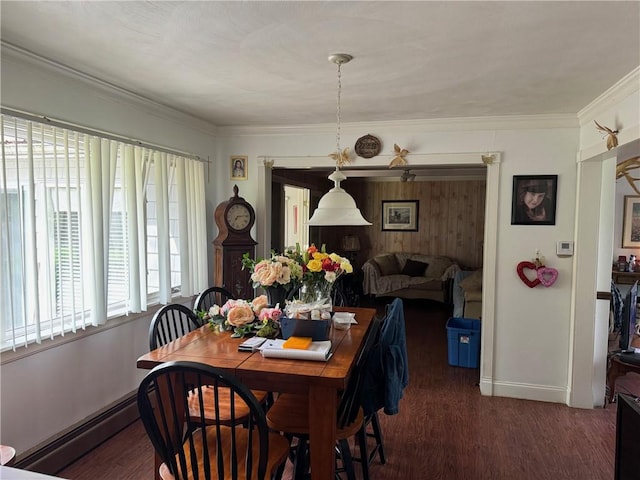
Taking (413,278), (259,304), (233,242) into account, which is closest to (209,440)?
(259,304)

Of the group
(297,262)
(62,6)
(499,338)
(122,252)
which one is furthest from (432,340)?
(62,6)

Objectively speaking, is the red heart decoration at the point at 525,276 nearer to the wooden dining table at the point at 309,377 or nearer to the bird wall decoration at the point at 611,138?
the bird wall decoration at the point at 611,138

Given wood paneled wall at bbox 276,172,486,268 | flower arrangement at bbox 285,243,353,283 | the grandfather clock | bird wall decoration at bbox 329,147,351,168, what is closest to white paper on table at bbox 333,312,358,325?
flower arrangement at bbox 285,243,353,283

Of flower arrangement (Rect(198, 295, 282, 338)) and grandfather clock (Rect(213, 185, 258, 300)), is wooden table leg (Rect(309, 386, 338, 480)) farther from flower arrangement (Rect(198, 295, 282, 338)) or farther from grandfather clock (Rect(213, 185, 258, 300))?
grandfather clock (Rect(213, 185, 258, 300))

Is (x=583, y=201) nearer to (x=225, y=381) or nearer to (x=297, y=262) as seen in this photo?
(x=297, y=262)

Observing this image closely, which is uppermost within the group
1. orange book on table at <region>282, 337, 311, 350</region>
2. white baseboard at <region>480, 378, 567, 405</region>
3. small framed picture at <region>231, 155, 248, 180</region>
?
small framed picture at <region>231, 155, 248, 180</region>

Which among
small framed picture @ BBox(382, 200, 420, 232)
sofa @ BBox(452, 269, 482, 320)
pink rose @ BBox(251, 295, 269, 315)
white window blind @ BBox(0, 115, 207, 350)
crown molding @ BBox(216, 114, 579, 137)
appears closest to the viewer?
white window blind @ BBox(0, 115, 207, 350)

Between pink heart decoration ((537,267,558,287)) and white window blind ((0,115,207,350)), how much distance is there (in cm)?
282

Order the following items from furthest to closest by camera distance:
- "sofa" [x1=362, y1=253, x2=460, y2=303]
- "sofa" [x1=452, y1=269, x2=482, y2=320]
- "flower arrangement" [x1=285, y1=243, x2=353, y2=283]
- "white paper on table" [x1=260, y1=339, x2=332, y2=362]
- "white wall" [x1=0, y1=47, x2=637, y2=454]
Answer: "sofa" [x1=362, y1=253, x2=460, y2=303] → "sofa" [x1=452, y1=269, x2=482, y2=320] → "white wall" [x1=0, y1=47, x2=637, y2=454] → "flower arrangement" [x1=285, y1=243, x2=353, y2=283] → "white paper on table" [x1=260, y1=339, x2=332, y2=362]

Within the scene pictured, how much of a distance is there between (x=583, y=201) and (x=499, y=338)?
1246 millimetres

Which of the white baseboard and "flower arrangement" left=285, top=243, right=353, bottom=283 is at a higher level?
"flower arrangement" left=285, top=243, right=353, bottom=283

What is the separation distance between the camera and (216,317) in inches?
93.0

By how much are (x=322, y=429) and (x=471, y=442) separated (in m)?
1.52

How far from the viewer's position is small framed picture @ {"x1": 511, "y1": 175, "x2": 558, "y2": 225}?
3336 mm
